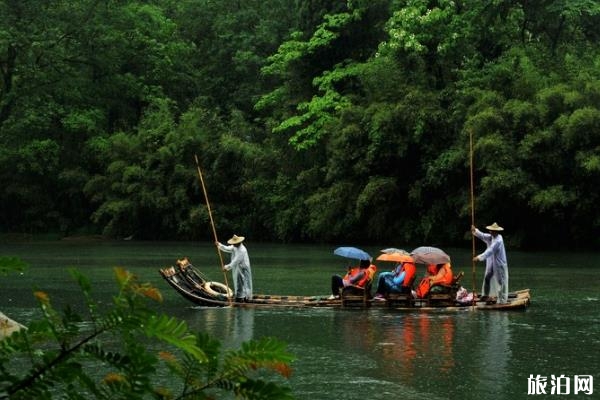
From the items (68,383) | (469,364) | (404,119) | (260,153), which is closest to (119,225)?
(260,153)

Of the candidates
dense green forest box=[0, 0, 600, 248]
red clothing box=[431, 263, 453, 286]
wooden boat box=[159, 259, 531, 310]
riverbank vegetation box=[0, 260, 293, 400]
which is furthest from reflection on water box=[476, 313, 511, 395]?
dense green forest box=[0, 0, 600, 248]

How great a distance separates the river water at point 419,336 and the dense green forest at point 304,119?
30.7 feet

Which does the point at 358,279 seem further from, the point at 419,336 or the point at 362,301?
the point at 419,336

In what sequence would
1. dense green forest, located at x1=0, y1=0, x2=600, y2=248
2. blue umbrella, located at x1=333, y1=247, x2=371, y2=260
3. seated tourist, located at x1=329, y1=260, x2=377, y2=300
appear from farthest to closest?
dense green forest, located at x1=0, y1=0, x2=600, y2=248, blue umbrella, located at x1=333, y1=247, x2=371, y2=260, seated tourist, located at x1=329, y1=260, x2=377, y2=300

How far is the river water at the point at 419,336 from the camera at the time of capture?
1155 centimetres

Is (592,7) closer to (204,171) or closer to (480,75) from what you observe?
(480,75)

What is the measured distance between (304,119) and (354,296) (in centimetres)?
2596

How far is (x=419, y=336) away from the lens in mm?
15641

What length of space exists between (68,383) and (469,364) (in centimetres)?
1071

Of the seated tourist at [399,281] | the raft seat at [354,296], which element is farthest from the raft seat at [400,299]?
the raft seat at [354,296]

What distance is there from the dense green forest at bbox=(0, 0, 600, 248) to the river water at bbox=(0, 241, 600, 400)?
30.7 feet

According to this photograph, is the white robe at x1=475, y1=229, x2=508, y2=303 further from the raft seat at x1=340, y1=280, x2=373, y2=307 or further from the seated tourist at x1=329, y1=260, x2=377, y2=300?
the raft seat at x1=340, y1=280, x2=373, y2=307

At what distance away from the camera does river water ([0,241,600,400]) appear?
11547 mm

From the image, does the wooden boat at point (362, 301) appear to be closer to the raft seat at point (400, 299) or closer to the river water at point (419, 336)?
the raft seat at point (400, 299)
